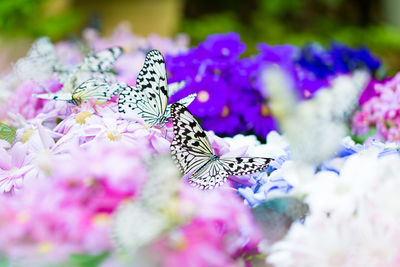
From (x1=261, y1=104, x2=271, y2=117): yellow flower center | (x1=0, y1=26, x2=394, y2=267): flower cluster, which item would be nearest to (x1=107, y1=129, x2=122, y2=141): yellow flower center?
(x1=0, y1=26, x2=394, y2=267): flower cluster

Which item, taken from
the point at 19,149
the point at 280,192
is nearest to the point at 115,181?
the point at 280,192

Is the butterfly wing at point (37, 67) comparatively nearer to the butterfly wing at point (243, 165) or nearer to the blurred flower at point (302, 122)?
the butterfly wing at point (243, 165)

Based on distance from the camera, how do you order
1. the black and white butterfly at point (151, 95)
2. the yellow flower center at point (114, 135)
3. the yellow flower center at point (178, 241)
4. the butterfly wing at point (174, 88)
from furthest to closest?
the butterfly wing at point (174, 88) → the black and white butterfly at point (151, 95) → the yellow flower center at point (114, 135) → the yellow flower center at point (178, 241)

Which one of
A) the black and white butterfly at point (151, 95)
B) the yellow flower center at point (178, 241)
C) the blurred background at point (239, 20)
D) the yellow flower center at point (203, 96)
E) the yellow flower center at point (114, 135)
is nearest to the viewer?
the yellow flower center at point (178, 241)

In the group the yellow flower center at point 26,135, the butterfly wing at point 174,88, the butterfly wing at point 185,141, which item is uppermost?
the butterfly wing at point 174,88

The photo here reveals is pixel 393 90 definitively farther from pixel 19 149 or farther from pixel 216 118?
pixel 19 149

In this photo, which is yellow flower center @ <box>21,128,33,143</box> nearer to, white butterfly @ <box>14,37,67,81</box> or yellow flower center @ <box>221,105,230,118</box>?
white butterfly @ <box>14,37,67,81</box>

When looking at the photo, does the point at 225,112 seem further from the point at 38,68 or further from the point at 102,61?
the point at 38,68

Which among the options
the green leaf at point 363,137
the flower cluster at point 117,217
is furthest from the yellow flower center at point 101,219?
the green leaf at point 363,137
